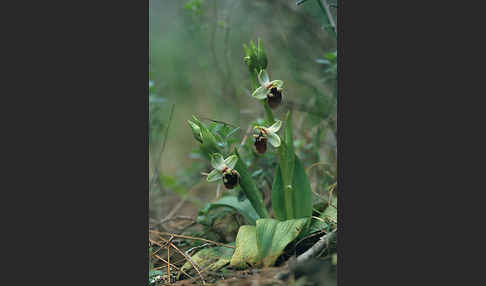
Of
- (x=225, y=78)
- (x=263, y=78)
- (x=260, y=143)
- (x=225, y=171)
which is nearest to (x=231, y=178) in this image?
(x=225, y=171)

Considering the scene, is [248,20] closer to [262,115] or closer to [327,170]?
[262,115]

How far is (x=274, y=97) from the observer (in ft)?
4.58

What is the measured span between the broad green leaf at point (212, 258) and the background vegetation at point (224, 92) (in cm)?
18

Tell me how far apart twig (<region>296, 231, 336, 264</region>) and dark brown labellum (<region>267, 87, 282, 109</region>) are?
498 mm

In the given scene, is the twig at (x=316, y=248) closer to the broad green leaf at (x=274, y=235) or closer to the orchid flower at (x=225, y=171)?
the broad green leaf at (x=274, y=235)

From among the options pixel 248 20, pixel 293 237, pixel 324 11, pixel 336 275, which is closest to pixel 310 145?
pixel 324 11

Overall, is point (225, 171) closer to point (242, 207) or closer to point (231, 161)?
point (231, 161)

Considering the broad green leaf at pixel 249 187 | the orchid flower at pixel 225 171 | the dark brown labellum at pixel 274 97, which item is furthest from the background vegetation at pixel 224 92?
the dark brown labellum at pixel 274 97

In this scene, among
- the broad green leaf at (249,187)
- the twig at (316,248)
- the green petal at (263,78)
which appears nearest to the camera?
the twig at (316,248)

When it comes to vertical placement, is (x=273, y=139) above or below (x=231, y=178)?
→ above

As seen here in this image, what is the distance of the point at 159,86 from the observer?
2822 millimetres

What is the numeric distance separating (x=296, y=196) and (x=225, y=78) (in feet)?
5.88

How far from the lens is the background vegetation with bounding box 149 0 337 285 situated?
2.10 m

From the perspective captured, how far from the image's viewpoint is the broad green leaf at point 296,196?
1513mm
